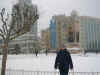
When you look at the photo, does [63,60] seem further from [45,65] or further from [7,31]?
[45,65]

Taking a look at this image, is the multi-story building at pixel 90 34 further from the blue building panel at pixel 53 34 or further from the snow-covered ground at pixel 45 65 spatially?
the snow-covered ground at pixel 45 65

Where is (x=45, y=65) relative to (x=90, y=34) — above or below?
below

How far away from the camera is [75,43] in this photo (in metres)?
40.4

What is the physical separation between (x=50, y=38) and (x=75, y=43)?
9054mm

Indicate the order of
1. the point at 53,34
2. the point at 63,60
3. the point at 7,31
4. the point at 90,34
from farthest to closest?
the point at 53,34, the point at 90,34, the point at 7,31, the point at 63,60

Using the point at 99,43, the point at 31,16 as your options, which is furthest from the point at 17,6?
the point at 99,43

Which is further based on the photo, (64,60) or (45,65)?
(45,65)

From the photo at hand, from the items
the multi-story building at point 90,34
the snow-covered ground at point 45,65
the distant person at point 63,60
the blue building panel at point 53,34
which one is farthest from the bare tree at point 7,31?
the blue building panel at point 53,34

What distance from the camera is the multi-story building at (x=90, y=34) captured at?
1671 inches

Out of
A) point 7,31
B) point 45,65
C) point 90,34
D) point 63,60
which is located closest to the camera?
point 63,60

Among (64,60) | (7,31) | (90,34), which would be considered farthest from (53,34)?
(64,60)

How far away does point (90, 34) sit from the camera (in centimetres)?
4506

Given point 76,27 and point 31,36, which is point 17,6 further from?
point 31,36

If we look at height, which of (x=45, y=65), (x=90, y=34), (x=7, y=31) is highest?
(x=7, y=31)
